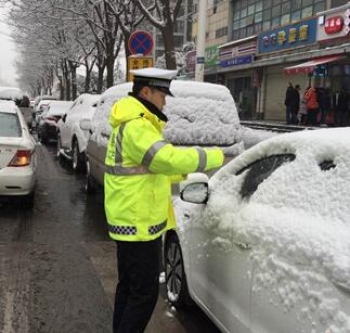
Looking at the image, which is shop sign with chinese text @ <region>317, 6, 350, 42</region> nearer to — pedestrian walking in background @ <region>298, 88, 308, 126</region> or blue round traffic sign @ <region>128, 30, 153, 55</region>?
pedestrian walking in background @ <region>298, 88, 308, 126</region>

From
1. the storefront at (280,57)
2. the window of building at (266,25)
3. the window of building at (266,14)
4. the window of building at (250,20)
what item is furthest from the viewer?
the window of building at (250,20)

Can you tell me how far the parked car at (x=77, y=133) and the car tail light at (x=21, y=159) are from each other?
141 inches

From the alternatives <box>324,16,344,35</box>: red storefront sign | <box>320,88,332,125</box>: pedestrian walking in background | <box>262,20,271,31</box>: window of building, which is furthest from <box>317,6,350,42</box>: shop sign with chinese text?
<box>262,20,271,31</box>: window of building

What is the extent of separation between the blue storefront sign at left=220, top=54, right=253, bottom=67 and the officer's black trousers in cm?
3690

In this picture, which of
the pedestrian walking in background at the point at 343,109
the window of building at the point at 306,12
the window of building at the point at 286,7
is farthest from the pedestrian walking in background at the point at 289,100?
the window of building at the point at 286,7

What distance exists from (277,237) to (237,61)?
39757mm

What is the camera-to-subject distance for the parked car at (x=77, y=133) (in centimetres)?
1172

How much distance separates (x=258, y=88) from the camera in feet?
130

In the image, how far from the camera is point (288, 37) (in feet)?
109

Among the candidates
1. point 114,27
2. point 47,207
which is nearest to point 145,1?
point 114,27

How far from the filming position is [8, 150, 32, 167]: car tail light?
7586mm

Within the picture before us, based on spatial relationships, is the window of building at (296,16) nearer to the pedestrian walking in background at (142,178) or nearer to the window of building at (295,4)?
the window of building at (295,4)

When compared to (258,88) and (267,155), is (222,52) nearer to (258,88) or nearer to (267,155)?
(258,88)

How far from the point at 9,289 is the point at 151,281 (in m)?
2.04
